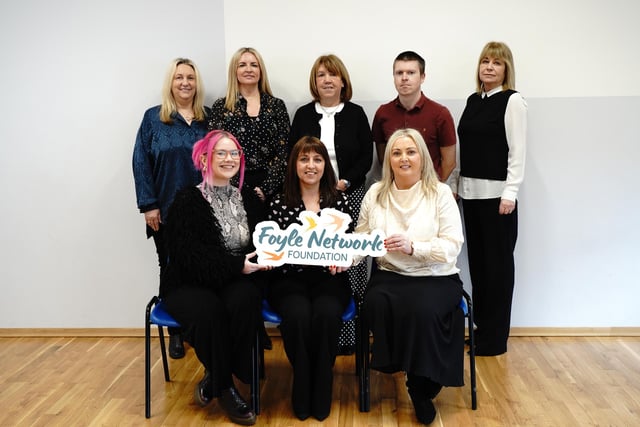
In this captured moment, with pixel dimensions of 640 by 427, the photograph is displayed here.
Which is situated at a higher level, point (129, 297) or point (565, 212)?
point (565, 212)

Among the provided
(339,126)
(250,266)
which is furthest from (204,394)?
(339,126)

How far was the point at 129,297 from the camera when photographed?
3.65 metres

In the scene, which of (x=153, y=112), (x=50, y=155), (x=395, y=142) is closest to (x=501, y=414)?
(x=395, y=142)

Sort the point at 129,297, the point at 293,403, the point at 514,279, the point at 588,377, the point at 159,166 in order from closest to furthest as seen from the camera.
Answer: the point at 293,403
the point at 588,377
the point at 159,166
the point at 514,279
the point at 129,297

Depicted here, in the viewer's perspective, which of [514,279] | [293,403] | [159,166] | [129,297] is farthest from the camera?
[129,297]

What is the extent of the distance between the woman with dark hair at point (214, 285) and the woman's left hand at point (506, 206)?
54.1 inches

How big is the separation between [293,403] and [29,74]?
8.38 ft

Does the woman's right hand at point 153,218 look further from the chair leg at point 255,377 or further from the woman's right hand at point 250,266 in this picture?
the chair leg at point 255,377

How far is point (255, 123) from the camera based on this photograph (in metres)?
3.04

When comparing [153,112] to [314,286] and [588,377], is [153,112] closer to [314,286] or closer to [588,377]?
[314,286]

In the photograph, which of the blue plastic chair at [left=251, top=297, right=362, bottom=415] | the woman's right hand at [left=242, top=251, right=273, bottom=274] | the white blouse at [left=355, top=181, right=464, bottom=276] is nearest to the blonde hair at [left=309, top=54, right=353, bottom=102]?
the white blouse at [left=355, top=181, right=464, bottom=276]

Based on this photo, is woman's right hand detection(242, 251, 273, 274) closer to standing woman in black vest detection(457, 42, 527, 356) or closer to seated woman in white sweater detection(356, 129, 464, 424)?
seated woman in white sweater detection(356, 129, 464, 424)

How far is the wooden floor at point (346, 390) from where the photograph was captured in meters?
2.52

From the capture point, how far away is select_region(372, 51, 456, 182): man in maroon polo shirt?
2.96m
